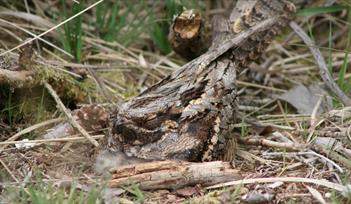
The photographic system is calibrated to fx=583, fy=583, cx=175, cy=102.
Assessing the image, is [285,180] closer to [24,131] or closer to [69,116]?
[69,116]

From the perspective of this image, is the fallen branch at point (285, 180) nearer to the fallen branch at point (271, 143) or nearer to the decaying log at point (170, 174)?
the decaying log at point (170, 174)

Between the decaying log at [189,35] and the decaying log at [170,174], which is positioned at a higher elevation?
the decaying log at [189,35]

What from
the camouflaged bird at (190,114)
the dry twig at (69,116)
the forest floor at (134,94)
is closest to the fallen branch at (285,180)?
the forest floor at (134,94)

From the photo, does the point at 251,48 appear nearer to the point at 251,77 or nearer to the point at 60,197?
the point at 251,77

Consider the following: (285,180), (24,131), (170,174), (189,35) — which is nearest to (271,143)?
(285,180)

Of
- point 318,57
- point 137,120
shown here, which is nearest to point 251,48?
point 318,57

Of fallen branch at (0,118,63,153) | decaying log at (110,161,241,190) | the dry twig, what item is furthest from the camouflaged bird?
fallen branch at (0,118,63,153)
